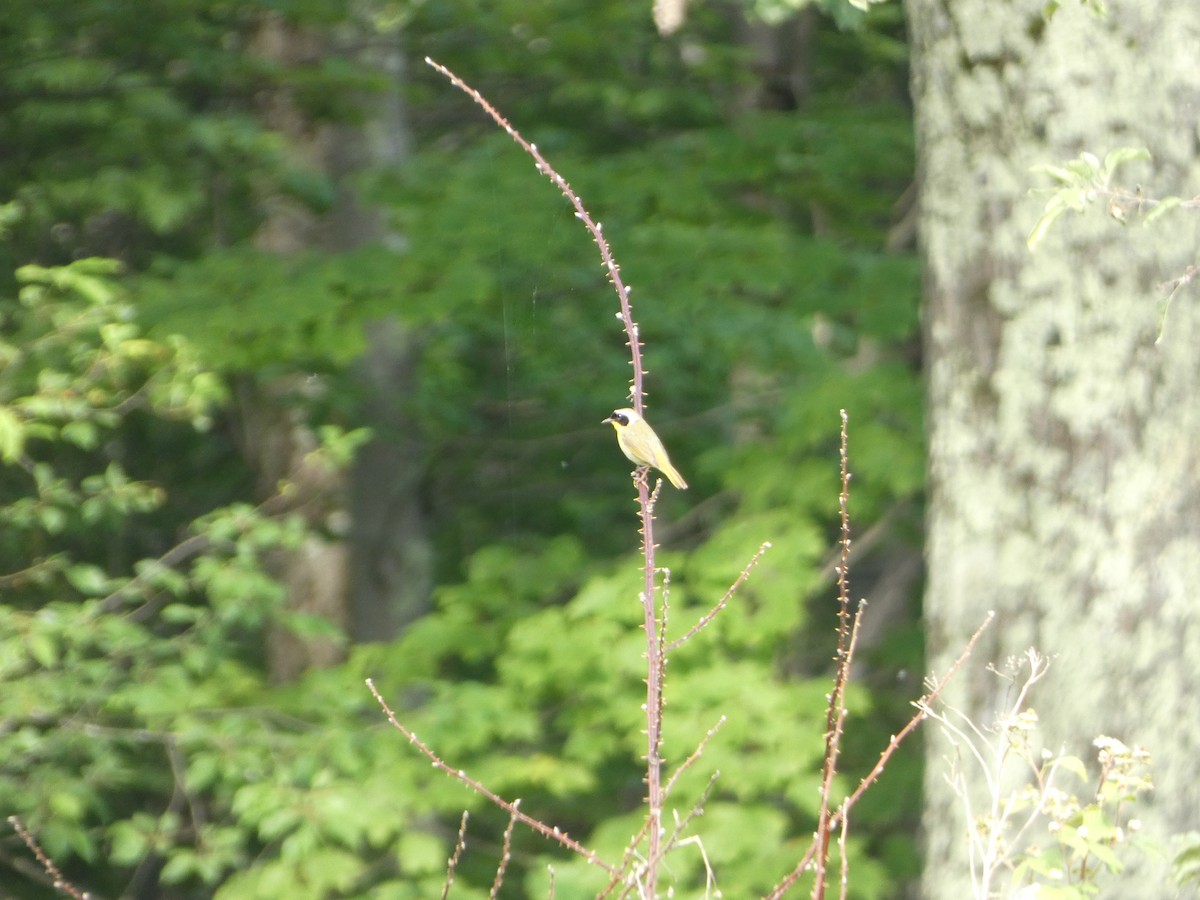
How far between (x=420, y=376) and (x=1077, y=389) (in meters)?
4.11

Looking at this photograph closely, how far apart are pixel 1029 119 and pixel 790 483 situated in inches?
73.7

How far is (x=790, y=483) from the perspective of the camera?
4965mm

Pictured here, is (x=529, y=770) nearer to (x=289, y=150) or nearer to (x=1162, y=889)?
(x=1162, y=889)

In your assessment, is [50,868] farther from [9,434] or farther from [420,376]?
[420,376]

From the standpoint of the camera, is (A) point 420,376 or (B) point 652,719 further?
(A) point 420,376

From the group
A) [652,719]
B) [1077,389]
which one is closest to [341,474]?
[1077,389]

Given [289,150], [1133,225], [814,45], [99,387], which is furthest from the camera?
[814,45]

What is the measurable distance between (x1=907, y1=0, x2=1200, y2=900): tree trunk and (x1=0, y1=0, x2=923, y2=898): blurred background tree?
4.13 ft

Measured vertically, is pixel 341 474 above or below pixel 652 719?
below

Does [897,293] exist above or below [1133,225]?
below

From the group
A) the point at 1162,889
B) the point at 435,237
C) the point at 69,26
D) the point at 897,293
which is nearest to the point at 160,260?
the point at 69,26

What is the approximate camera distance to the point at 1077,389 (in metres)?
3.28

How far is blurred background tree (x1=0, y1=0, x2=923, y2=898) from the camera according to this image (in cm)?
461

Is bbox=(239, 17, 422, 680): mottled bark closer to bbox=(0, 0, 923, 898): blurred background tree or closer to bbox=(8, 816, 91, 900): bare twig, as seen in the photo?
bbox=(0, 0, 923, 898): blurred background tree
